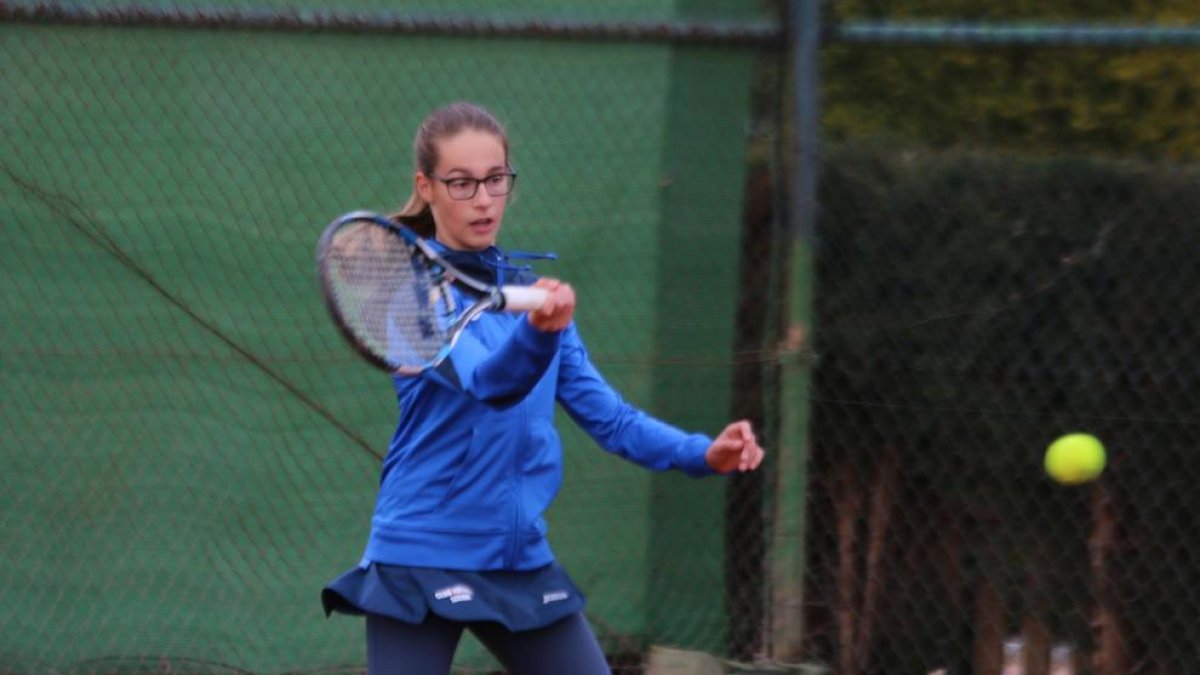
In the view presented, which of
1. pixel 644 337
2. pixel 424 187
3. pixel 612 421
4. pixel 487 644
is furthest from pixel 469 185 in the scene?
pixel 644 337

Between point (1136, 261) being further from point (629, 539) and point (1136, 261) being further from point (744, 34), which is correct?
point (629, 539)

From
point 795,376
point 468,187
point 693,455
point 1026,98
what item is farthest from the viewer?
point 1026,98

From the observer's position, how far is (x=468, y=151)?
3223 mm

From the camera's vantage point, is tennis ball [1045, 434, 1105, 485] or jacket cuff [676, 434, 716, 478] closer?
jacket cuff [676, 434, 716, 478]

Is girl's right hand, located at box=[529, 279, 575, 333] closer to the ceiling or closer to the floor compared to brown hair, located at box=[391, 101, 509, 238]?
closer to the floor

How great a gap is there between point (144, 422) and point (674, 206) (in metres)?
1.63

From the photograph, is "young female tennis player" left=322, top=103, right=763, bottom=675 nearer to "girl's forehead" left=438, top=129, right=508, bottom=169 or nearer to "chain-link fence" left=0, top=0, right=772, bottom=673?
"girl's forehead" left=438, top=129, right=508, bottom=169

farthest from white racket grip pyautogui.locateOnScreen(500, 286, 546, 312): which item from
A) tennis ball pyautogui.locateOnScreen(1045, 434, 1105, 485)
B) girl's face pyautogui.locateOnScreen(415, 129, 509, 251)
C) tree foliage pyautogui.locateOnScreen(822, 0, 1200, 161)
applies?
tree foliage pyautogui.locateOnScreen(822, 0, 1200, 161)

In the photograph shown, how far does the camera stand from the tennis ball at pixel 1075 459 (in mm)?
4645

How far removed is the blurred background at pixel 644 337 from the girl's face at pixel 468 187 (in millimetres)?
1588

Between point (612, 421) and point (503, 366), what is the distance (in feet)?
1.78

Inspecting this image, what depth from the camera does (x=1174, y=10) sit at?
6.12m

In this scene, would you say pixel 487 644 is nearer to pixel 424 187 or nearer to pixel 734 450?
pixel 734 450

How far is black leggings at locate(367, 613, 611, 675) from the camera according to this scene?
10.3 ft
